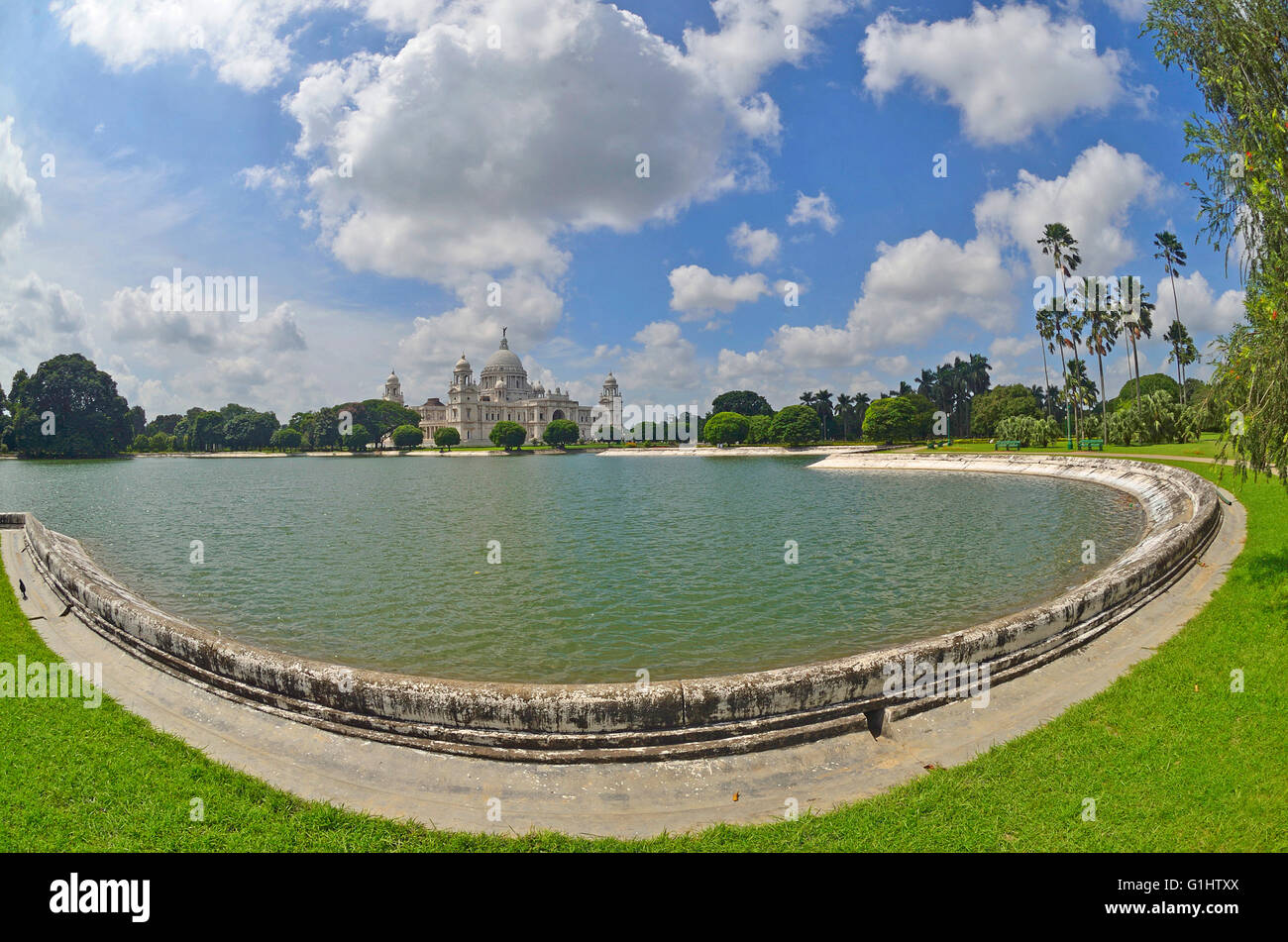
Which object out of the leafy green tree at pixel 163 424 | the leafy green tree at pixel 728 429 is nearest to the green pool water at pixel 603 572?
the leafy green tree at pixel 728 429

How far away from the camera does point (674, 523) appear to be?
1030 inches

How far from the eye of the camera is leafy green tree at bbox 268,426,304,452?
143 m

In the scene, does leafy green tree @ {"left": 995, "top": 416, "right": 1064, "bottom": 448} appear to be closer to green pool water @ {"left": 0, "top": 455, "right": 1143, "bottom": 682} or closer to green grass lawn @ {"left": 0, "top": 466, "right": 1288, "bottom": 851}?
green pool water @ {"left": 0, "top": 455, "right": 1143, "bottom": 682}

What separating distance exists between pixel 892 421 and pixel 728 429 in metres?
31.8

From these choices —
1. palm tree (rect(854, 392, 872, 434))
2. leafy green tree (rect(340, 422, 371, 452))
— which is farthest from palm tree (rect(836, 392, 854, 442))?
leafy green tree (rect(340, 422, 371, 452))

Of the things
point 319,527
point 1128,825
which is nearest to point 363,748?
point 1128,825

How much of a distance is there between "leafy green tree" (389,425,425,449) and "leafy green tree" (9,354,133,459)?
162ft

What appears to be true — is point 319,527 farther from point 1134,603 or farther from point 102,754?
point 1134,603

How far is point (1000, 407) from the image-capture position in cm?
8231

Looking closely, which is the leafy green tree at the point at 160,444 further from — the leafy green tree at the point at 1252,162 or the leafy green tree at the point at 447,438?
the leafy green tree at the point at 1252,162

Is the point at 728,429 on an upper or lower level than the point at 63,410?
lower

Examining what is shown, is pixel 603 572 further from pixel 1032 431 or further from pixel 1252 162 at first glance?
pixel 1032 431

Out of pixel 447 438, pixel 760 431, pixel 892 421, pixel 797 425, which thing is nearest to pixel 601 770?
pixel 892 421
